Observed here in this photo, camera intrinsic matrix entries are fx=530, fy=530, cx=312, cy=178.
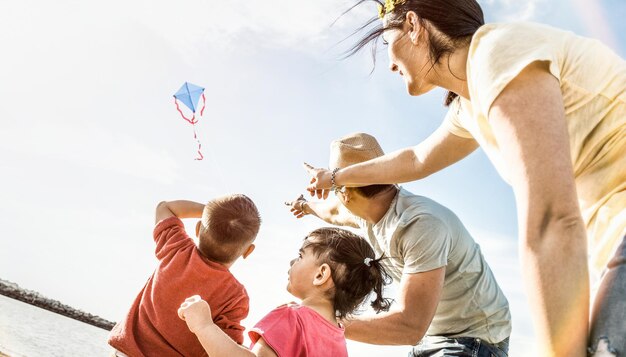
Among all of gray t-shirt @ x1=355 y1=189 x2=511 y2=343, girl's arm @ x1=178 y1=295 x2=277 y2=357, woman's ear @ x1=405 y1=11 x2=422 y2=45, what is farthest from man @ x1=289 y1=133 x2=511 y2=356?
woman's ear @ x1=405 y1=11 x2=422 y2=45

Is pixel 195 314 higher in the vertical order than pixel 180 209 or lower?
lower

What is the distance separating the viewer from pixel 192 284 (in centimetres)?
270

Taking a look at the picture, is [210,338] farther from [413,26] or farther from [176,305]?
[413,26]

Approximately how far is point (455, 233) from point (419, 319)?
599 mm

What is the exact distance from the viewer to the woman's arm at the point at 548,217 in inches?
45.0

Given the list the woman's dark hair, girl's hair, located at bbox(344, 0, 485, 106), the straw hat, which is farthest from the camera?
the straw hat

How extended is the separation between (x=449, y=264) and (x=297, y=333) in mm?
1198

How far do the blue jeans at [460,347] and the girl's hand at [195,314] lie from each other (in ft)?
4.52

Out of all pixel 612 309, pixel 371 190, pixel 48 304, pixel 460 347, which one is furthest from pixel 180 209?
pixel 48 304

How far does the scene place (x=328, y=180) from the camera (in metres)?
3.32

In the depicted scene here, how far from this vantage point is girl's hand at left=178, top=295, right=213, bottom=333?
225cm

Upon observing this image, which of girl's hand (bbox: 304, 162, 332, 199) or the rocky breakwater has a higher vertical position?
girl's hand (bbox: 304, 162, 332, 199)

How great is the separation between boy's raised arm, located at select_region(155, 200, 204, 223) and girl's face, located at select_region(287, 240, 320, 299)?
70cm

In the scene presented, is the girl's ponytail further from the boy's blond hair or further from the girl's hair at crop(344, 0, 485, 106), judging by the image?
the girl's hair at crop(344, 0, 485, 106)
